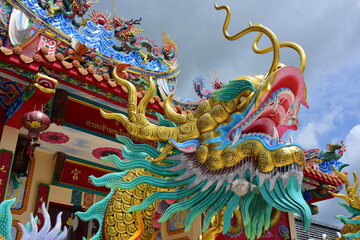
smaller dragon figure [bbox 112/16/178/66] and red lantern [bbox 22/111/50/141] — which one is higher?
smaller dragon figure [bbox 112/16/178/66]

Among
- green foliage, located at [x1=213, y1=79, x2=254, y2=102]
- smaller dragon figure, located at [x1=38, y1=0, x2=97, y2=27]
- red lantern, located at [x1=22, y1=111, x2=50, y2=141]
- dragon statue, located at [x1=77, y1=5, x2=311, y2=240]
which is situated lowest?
dragon statue, located at [x1=77, y1=5, x2=311, y2=240]

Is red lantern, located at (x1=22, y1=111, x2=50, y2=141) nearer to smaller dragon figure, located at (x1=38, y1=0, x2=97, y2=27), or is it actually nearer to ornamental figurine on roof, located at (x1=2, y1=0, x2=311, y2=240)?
ornamental figurine on roof, located at (x1=2, y1=0, x2=311, y2=240)

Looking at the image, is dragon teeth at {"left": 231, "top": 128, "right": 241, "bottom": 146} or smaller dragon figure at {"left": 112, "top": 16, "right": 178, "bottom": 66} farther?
smaller dragon figure at {"left": 112, "top": 16, "right": 178, "bottom": 66}

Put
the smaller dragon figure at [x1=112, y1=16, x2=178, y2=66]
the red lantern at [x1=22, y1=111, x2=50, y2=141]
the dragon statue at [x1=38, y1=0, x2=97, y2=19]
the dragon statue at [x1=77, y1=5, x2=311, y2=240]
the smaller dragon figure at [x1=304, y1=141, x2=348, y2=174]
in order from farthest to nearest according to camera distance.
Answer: the smaller dragon figure at [x1=304, y1=141, x2=348, y2=174]
the smaller dragon figure at [x1=112, y1=16, x2=178, y2=66]
the dragon statue at [x1=38, y1=0, x2=97, y2=19]
the red lantern at [x1=22, y1=111, x2=50, y2=141]
the dragon statue at [x1=77, y1=5, x2=311, y2=240]

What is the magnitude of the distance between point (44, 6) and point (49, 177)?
8.40 feet

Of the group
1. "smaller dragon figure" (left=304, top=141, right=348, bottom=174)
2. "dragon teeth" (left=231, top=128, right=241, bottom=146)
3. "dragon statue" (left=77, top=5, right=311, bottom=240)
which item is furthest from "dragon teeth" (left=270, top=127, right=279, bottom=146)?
"smaller dragon figure" (left=304, top=141, right=348, bottom=174)

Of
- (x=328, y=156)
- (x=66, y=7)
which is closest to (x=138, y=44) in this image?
(x=66, y=7)

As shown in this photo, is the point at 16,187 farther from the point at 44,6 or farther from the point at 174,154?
the point at 174,154

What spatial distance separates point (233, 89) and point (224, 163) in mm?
418

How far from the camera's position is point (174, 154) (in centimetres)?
221

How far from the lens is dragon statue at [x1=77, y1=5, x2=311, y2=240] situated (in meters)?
1.79

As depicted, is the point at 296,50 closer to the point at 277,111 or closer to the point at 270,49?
the point at 270,49

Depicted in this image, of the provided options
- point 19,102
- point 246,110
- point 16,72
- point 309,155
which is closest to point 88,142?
point 19,102

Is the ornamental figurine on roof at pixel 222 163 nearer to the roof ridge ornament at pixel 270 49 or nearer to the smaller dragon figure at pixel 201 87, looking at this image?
the roof ridge ornament at pixel 270 49
